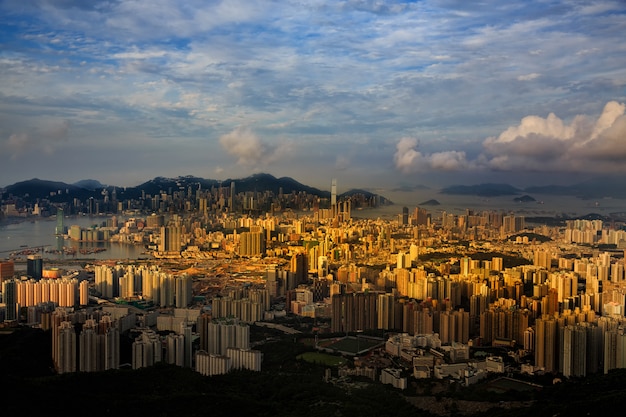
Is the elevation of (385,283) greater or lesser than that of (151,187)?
lesser

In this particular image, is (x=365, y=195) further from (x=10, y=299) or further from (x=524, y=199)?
(x=10, y=299)

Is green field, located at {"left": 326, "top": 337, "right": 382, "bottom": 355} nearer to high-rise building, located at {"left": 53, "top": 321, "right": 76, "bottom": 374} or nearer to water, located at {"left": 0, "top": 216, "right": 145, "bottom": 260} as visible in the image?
high-rise building, located at {"left": 53, "top": 321, "right": 76, "bottom": 374}

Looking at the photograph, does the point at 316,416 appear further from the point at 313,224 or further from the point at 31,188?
the point at 31,188

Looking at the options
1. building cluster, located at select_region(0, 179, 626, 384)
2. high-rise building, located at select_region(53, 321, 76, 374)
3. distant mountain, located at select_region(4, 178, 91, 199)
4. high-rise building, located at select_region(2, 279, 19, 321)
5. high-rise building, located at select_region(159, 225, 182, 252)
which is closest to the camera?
high-rise building, located at select_region(53, 321, 76, 374)

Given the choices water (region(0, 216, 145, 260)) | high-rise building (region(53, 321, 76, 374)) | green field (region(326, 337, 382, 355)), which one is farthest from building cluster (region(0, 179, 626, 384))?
water (region(0, 216, 145, 260))

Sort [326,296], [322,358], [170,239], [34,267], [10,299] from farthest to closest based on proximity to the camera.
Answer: [170,239] < [34,267] < [326,296] < [10,299] < [322,358]

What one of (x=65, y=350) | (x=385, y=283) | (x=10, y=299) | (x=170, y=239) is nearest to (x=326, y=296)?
(x=385, y=283)

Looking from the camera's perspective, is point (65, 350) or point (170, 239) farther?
point (170, 239)
